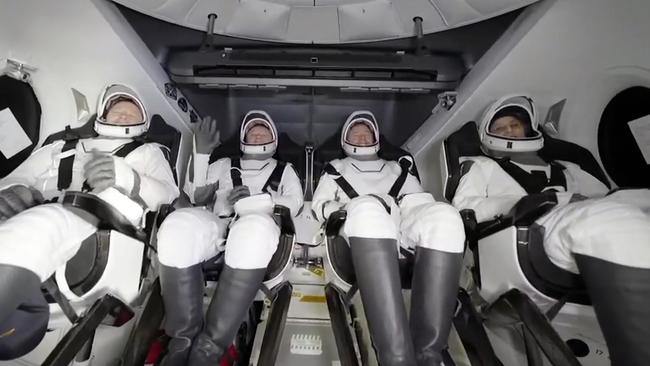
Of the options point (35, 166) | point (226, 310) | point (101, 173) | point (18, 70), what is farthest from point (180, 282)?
point (18, 70)

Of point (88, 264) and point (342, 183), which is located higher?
point (342, 183)

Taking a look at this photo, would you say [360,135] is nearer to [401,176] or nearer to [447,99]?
[401,176]

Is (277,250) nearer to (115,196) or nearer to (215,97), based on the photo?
(115,196)

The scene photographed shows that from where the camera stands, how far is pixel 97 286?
1236 millimetres

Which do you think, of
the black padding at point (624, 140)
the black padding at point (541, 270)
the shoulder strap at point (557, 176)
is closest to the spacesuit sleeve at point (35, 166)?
the black padding at point (541, 270)

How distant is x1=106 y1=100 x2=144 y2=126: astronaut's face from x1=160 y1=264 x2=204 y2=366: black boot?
1008 mm

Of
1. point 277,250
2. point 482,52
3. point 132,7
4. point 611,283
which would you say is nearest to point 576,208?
point 611,283

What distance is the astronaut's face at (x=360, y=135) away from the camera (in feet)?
7.41

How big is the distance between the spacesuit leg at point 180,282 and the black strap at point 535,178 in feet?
4.97

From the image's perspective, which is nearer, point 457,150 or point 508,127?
point 457,150

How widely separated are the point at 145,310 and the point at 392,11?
1791mm

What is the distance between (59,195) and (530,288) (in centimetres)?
206

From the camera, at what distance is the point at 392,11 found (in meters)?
Result: 1.89

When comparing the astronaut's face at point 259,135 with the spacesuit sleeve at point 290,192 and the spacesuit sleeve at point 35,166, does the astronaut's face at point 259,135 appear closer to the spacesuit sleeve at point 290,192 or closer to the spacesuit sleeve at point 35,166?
the spacesuit sleeve at point 290,192
